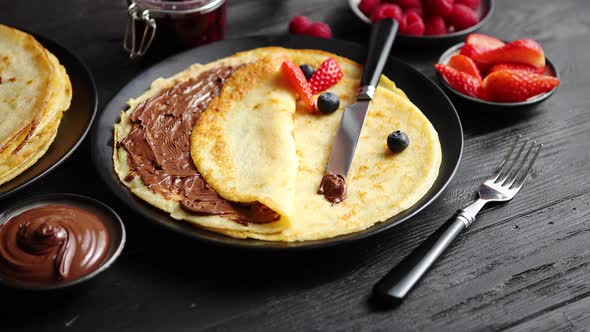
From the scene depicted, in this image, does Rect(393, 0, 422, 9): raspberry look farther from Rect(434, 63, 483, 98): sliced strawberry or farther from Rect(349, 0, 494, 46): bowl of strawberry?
Rect(434, 63, 483, 98): sliced strawberry

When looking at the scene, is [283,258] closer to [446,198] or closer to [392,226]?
[392,226]

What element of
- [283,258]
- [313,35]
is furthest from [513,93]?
[283,258]

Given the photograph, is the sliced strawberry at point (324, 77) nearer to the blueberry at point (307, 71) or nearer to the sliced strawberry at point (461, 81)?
the blueberry at point (307, 71)

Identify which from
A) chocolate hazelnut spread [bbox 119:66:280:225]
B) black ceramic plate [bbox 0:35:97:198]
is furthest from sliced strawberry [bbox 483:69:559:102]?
black ceramic plate [bbox 0:35:97:198]

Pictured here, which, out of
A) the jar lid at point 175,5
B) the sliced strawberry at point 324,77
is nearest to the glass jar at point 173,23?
the jar lid at point 175,5

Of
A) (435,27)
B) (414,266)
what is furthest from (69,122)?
(435,27)

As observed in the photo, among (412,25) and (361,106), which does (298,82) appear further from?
(412,25)
